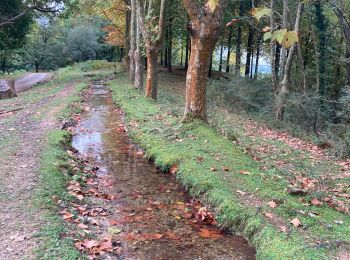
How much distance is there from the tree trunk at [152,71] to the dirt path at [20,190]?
22.6 feet

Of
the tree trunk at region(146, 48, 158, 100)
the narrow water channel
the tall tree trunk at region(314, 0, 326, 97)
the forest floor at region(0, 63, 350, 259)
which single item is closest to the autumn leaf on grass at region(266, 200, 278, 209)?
the forest floor at region(0, 63, 350, 259)

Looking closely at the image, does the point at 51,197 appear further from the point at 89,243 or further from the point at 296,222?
the point at 296,222

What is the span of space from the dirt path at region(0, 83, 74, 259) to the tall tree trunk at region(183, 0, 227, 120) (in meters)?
4.57

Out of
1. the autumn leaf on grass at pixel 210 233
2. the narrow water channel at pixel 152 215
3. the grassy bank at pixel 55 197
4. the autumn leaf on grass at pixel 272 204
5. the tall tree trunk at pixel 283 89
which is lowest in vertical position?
the autumn leaf on grass at pixel 210 233

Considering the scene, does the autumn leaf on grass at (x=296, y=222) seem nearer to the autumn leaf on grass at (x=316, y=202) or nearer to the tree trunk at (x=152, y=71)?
the autumn leaf on grass at (x=316, y=202)

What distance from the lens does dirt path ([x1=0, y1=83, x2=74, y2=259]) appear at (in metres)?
5.03

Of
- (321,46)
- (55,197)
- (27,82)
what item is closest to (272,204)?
(55,197)

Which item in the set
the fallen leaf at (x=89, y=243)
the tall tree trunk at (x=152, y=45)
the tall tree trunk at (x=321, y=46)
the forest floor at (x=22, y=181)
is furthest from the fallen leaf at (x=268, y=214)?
the tall tree trunk at (x=321, y=46)

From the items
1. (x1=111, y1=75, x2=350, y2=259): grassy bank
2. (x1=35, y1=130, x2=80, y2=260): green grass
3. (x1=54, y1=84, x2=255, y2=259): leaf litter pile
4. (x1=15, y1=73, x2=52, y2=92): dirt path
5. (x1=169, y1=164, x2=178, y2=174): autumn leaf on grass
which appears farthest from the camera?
(x1=15, y1=73, x2=52, y2=92): dirt path

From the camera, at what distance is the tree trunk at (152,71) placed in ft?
59.6

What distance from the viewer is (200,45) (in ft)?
36.2

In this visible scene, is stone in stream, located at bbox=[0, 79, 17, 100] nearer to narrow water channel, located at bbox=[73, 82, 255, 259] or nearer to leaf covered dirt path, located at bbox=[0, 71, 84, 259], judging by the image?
leaf covered dirt path, located at bbox=[0, 71, 84, 259]

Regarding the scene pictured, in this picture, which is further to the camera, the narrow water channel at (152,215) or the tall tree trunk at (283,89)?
the tall tree trunk at (283,89)

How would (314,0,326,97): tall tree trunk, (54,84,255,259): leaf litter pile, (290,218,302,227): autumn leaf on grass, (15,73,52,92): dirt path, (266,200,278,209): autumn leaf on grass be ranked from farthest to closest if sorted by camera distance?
1. (15,73,52,92): dirt path
2. (314,0,326,97): tall tree trunk
3. (266,200,278,209): autumn leaf on grass
4. (290,218,302,227): autumn leaf on grass
5. (54,84,255,259): leaf litter pile
